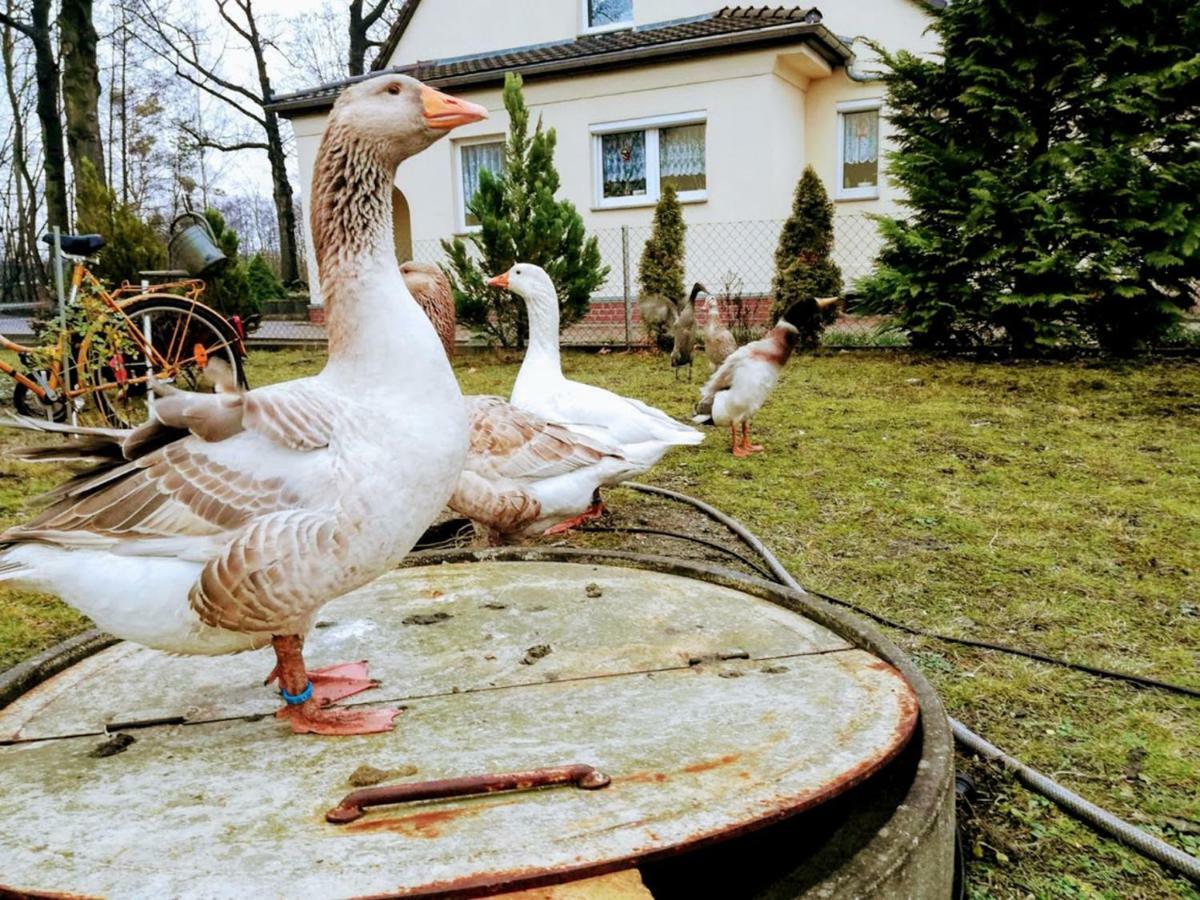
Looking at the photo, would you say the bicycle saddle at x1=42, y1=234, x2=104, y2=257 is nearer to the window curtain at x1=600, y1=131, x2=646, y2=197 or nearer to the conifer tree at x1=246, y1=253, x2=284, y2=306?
the window curtain at x1=600, y1=131, x2=646, y2=197

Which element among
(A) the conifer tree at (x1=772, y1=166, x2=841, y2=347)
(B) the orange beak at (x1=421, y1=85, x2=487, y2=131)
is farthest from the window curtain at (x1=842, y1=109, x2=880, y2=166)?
(B) the orange beak at (x1=421, y1=85, x2=487, y2=131)

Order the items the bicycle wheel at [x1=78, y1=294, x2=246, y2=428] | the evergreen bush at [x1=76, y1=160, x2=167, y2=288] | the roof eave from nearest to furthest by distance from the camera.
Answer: the bicycle wheel at [x1=78, y1=294, x2=246, y2=428]
the evergreen bush at [x1=76, y1=160, x2=167, y2=288]
the roof eave

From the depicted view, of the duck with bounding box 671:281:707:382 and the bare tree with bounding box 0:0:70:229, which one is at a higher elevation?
the bare tree with bounding box 0:0:70:229

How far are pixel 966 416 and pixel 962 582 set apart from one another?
408cm

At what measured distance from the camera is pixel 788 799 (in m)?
1.58

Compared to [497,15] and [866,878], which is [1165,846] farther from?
Answer: [497,15]

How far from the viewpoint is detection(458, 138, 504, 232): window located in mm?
16922

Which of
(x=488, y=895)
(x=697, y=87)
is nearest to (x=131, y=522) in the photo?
(x=488, y=895)

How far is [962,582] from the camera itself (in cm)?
396

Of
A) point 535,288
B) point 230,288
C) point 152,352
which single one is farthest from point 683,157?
point 535,288

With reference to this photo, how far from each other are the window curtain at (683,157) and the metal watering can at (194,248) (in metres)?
8.49

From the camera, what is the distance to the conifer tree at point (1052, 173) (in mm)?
9430

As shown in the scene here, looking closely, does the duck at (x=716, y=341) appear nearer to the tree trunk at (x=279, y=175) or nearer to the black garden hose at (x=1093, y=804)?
the black garden hose at (x=1093, y=804)

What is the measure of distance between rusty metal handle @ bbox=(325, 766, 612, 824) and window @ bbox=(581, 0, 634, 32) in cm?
1825
